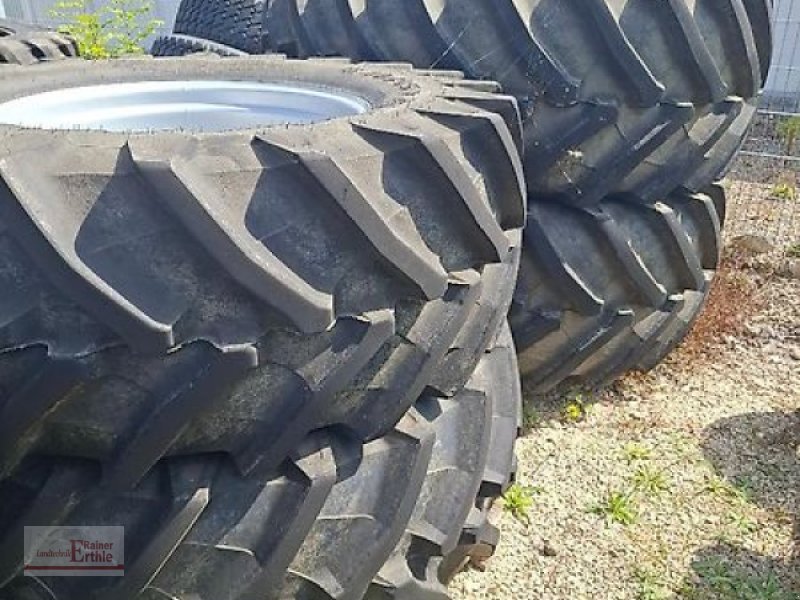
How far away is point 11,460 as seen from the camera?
130 centimetres

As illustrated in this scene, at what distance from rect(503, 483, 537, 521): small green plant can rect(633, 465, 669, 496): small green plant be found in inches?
12.0

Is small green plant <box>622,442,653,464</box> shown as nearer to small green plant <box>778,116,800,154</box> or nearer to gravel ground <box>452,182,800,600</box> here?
gravel ground <box>452,182,800,600</box>

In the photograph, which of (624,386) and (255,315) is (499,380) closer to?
(255,315)

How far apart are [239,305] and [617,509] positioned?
1489 millimetres

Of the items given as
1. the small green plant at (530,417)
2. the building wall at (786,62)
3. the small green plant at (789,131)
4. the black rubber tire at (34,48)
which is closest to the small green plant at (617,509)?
the small green plant at (530,417)

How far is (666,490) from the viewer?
8.28 feet

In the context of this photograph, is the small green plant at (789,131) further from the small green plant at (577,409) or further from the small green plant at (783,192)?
the small green plant at (577,409)

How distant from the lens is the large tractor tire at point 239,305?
46.7 inches

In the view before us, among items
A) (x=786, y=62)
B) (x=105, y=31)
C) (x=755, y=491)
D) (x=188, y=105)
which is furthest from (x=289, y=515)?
(x=786, y=62)

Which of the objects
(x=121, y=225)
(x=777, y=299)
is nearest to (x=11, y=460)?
(x=121, y=225)

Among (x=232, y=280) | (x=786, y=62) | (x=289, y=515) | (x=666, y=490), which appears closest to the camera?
(x=232, y=280)

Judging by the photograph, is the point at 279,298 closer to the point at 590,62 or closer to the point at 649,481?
the point at 590,62

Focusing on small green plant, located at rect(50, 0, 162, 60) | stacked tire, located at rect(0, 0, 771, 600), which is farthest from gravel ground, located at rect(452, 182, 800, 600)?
small green plant, located at rect(50, 0, 162, 60)

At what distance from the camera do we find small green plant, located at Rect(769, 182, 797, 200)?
17.2 feet
